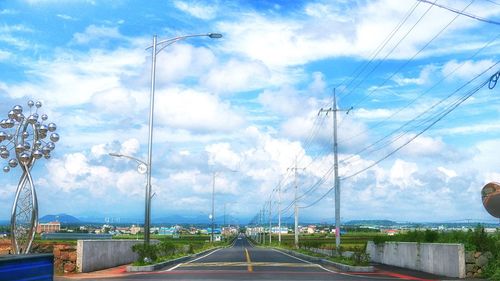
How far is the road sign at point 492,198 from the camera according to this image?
16.6 m

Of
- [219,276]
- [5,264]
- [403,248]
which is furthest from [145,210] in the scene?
[5,264]

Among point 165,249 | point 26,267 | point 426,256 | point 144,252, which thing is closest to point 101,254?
point 144,252

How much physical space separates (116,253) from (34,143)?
362 inches

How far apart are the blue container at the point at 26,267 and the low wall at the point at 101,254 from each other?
13827mm

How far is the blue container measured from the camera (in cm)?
908

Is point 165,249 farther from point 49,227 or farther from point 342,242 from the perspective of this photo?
point 49,227

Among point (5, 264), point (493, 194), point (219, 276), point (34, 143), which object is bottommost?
point (219, 276)

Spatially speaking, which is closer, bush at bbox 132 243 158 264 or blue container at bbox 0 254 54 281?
blue container at bbox 0 254 54 281

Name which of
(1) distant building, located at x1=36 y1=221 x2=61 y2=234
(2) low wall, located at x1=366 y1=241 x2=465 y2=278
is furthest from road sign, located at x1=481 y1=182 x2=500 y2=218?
(1) distant building, located at x1=36 y1=221 x2=61 y2=234

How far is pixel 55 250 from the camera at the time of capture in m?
24.4

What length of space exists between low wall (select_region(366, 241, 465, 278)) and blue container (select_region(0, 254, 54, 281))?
15.9 meters

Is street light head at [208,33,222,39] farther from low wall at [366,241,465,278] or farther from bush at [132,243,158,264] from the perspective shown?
low wall at [366,241,465,278]

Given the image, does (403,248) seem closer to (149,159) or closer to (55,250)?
(149,159)

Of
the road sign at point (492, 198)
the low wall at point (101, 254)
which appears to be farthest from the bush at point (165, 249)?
the road sign at point (492, 198)
